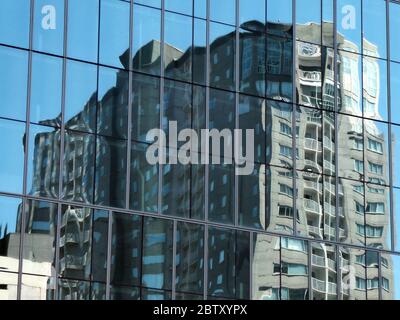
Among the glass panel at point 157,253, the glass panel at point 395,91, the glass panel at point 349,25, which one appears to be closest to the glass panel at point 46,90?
the glass panel at point 157,253

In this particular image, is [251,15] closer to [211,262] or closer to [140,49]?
[140,49]

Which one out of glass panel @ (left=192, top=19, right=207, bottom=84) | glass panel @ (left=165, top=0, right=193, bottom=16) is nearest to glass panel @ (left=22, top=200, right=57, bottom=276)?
glass panel @ (left=192, top=19, right=207, bottom=84)

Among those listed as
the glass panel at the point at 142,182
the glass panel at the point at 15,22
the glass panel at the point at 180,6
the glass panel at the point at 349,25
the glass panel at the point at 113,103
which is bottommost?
the glass panel at the point at 142,182

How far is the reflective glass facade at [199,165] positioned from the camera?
1754 inches

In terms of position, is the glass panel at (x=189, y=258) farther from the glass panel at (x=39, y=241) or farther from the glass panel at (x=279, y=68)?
the glass panel at (x=279, y=68)

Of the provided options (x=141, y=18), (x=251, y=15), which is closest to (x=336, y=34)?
(x=251, y=15)

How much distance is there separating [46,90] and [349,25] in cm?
1164

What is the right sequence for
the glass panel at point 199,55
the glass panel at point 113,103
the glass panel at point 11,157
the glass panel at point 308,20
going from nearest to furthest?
the glass panel at point 11,157, the glass panel at point 113,103, the glass panel at point 199,55, the glass panel at point 308,20

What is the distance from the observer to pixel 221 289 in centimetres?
4659

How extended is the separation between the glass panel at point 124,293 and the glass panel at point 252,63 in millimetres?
7644

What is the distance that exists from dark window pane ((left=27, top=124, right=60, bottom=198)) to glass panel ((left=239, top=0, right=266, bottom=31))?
7.75m

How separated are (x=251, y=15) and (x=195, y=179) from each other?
589 centimetres

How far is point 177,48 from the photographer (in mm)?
47906

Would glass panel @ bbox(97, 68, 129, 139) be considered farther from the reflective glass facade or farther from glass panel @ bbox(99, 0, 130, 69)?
glass panel @ bbox(99, 0, 130, 69)
